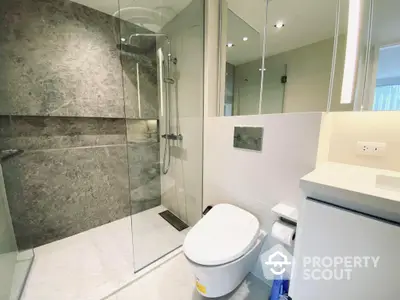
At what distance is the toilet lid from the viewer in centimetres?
89

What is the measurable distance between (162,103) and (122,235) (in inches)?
57.4

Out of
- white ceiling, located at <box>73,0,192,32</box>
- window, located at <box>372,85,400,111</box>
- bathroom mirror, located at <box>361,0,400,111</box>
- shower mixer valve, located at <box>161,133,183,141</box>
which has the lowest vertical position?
shower mixer valve, located at <box>161,133,183,141</box>

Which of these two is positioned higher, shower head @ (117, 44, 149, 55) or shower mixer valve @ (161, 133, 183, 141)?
shower head @ (117, 44, 149, 55)

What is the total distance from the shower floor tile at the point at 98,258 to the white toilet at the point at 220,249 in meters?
→ 0.67

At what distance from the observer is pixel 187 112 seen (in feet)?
5.80

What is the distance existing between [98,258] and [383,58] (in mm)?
2354

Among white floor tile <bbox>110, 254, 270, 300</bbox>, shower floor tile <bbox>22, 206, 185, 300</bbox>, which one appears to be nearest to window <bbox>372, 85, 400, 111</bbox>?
white floor tile <bbox>110, 254, 270, 300</bbox>

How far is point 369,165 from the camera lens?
2.99 ft

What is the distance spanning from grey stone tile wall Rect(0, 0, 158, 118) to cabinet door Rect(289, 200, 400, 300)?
1785mm

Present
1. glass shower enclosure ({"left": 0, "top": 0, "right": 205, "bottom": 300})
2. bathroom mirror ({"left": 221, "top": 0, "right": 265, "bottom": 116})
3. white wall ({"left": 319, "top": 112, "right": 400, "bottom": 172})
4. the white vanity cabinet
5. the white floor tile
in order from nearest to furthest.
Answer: the white vanity cabinet
white wall ({"left": 319, "top": 112, "right": 400, "bottom": 172})
the white floor tile
glass shower enclosure ({"left": 0, "top": 0, "right": 205, "bottom": 300})
bathroom mirror ({"left": 221, "top": 0, "right": 265, "bottom": 116})

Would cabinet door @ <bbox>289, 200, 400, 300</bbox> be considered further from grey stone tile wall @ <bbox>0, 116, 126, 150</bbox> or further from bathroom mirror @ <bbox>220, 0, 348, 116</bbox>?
grey stone tile wall @ <bbox>0, 116, 126, 150</bbox>

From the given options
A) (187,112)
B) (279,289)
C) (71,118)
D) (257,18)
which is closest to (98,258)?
(71,118)

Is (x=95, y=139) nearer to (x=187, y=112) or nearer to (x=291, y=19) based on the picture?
(x=187, y=112)

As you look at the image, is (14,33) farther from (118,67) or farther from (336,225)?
(336,225)
